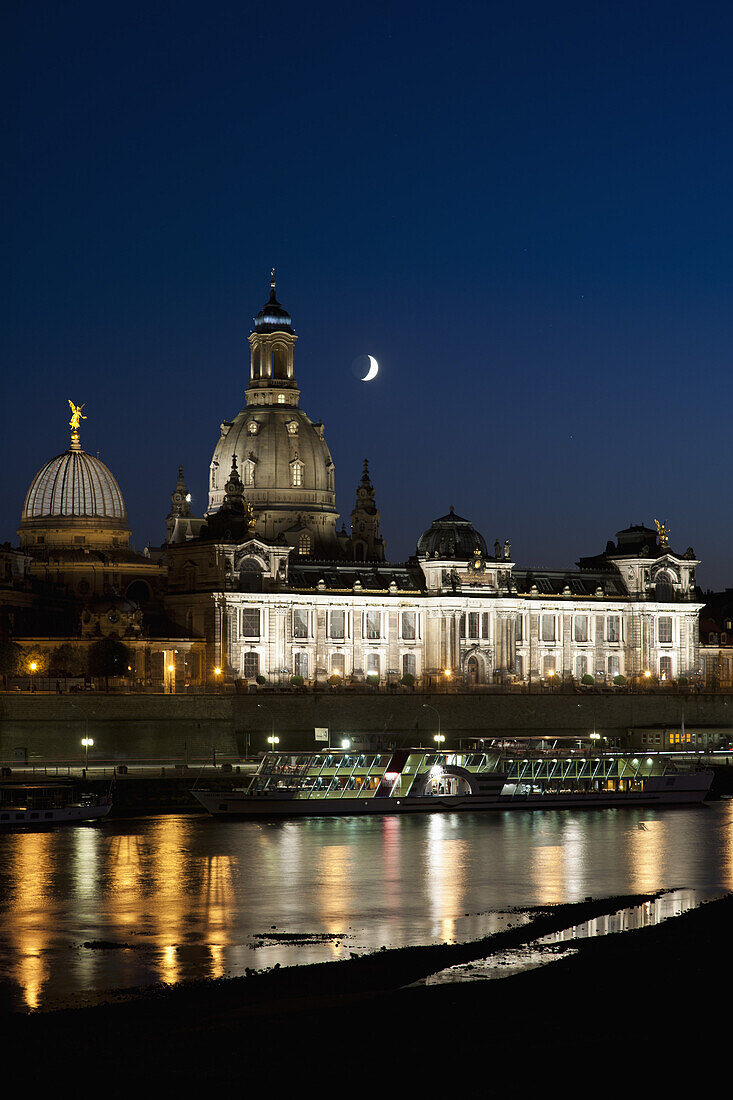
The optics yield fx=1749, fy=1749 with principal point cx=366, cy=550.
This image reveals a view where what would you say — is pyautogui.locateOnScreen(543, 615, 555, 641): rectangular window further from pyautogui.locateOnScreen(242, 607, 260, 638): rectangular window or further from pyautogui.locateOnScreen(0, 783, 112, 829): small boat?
pyautogui.locateOnScreen(0, 783, 112, 829): small boat

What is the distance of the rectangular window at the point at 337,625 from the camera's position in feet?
455

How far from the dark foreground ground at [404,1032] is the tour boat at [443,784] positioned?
43591mm

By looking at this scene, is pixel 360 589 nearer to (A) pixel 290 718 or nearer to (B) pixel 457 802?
(A) pixel 290 718

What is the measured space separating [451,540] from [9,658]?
Result: 129 feet

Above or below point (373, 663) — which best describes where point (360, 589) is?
above

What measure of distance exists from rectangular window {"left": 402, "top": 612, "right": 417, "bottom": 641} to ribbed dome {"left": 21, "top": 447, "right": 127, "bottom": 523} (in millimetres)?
31575

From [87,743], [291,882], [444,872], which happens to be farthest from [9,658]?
[291,882]

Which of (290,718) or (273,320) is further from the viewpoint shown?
(273,320)

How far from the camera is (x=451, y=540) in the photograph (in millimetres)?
143500

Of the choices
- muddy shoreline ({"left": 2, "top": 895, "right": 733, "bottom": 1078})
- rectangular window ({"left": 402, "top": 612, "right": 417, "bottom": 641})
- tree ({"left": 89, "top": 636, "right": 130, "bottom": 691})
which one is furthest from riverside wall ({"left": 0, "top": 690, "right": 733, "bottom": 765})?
muddy shoreline ({"left": 2, "top": 895, "right": 733, "bottom": 1078})

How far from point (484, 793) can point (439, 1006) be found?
5464cm

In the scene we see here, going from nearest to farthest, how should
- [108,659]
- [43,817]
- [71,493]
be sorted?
1. [43,817]
2. [108,659]
3. [71,493]

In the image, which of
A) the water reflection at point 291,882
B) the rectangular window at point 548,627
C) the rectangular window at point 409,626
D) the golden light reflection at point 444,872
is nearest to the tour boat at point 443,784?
the water reflection at point 291,882

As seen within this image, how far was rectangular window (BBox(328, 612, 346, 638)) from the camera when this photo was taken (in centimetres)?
13862
